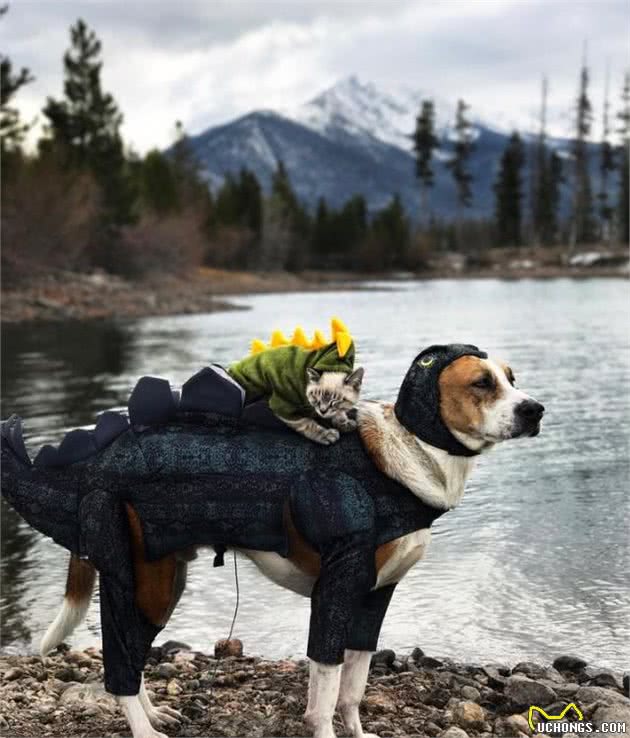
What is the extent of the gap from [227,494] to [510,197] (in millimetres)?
90964

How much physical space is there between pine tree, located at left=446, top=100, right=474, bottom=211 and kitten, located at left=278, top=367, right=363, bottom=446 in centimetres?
9609

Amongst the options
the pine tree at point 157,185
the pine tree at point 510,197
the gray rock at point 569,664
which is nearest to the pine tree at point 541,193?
the pine tree at point 510,197

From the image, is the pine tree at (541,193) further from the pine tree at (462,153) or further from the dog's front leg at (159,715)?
the dog's front leg at (159,715)

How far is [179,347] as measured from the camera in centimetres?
2325

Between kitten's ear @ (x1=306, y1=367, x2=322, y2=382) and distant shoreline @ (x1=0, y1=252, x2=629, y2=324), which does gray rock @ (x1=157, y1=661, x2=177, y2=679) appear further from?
distant shoreline @ (x1=0, y1=252, x2=629, y2=324)

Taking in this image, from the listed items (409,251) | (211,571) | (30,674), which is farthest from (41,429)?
(409,251)

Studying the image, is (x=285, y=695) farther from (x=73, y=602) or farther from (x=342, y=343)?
(x=342, y=343)

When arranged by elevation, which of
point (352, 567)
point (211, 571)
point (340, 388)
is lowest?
point (211, 571)

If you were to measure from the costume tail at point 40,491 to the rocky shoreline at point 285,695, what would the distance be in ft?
2.72

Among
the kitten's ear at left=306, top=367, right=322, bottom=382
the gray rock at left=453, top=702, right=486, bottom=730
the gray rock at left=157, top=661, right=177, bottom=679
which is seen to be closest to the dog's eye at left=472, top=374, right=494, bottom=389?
the kitten's ear at left=306, top=367, right=322, bottom=382

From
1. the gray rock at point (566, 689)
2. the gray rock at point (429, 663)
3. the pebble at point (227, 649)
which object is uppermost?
the gray rock at point (566, 689)

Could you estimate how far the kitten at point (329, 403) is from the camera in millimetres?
3598

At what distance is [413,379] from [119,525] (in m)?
1.10

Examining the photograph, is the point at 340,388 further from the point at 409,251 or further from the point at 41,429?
the point at 409,251
